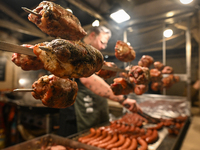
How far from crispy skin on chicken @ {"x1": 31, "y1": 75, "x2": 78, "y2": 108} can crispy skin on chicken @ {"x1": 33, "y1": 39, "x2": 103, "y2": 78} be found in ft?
0.72

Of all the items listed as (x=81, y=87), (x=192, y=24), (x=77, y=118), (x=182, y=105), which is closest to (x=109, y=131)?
(x=77, y=118)

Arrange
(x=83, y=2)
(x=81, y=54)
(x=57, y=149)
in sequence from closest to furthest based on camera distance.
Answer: (x=81, y=54) < (x=83, y=2) < (x=57, y=149)

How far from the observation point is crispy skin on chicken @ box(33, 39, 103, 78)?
0.71 m

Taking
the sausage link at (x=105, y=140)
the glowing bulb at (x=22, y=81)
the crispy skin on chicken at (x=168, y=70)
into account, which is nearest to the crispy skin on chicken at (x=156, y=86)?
the crispy skin on chicken at (x=168, y=70)

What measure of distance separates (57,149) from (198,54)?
512 centimetres

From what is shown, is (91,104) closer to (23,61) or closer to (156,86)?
(23,61)

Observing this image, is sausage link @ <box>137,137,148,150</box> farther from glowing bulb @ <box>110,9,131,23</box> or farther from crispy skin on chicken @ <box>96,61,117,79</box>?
glowing bulb @ <box>110,9,131,23</box>

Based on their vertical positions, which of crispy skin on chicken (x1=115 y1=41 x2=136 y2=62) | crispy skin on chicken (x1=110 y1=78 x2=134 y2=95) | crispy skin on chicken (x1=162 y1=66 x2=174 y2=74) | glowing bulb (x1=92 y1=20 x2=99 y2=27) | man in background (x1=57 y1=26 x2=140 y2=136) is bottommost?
man in background (x1=57 y1=26 x2=140 y2=136)

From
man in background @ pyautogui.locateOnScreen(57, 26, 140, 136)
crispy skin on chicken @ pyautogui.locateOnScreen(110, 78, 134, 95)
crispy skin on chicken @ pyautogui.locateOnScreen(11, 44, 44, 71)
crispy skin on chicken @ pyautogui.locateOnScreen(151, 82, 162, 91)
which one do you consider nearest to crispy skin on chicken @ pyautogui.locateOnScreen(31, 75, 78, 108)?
crispy skin on chicken @ pyautogui.locateOnScreen(11, 44, 44, 71)

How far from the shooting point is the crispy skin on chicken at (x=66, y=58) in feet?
2.32

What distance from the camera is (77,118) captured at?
2207mm

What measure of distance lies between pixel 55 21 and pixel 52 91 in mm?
477

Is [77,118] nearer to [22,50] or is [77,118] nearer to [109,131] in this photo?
[109,131]

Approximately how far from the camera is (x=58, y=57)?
71cm
